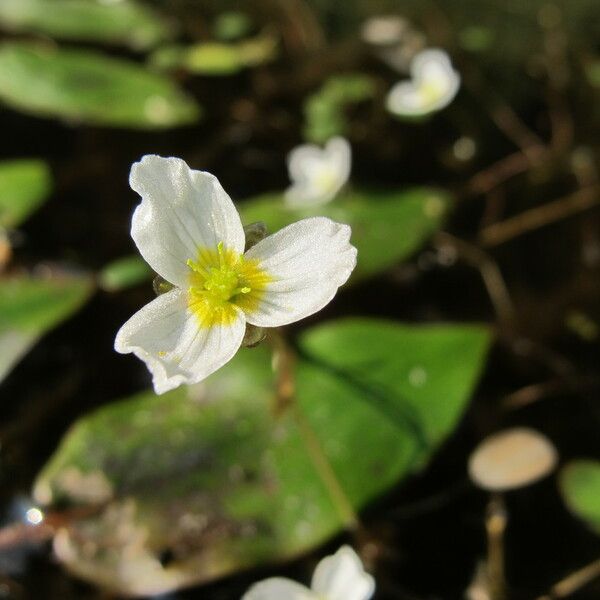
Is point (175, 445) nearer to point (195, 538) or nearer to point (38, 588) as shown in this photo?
point (195, 538)

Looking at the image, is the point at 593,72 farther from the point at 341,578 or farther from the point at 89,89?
the point at 341,578

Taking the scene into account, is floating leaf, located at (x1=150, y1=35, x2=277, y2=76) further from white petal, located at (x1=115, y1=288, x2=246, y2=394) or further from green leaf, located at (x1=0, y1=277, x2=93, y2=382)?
white petal, located at (x1=115, y1=288, x2=246, y2=394)

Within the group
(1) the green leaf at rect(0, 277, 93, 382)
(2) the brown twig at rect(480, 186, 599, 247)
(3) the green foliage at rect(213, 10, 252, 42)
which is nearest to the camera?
(1) the green leaf at rect(0, 277, 93, 382)

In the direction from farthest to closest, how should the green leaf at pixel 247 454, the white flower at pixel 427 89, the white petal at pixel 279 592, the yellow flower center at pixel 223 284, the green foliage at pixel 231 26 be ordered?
the green foliage at pixel 231 26
the white flower at pixel 427 89
the green leaf at pixel 247 454
the white petal at pixel 279 592
the yellow flower center at pixel 223 284

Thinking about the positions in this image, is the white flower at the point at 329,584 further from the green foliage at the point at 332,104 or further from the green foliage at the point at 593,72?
the green foliage at the point at 593,72

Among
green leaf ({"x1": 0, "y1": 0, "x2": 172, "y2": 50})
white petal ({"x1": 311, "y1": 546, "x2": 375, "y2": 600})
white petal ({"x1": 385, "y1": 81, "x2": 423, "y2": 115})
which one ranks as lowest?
white petal ({"x1": 311, "y1": 546, "x2": 375, "y2": 600})

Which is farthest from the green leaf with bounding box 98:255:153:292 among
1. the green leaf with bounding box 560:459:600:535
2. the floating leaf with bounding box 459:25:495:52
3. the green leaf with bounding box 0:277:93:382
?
the floating leaf with bounding box 459:25:495:52

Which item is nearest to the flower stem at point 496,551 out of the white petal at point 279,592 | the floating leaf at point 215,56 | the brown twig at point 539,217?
the white petal at point 279,592
